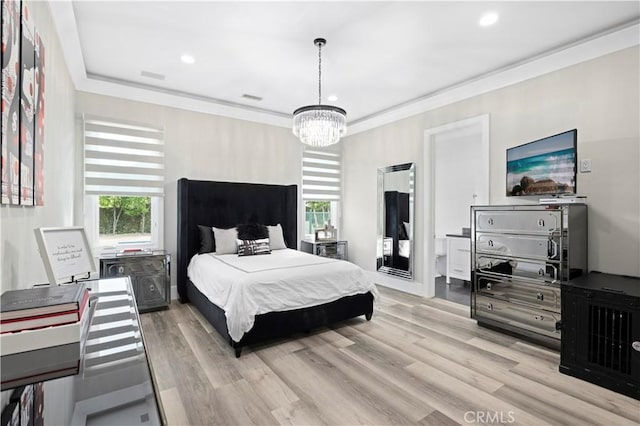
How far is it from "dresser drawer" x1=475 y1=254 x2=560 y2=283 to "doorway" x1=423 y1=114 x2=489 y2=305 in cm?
112

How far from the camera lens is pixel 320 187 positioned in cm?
573

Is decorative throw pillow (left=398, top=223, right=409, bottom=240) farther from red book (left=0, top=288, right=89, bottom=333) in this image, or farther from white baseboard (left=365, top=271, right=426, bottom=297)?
red book (left=0, top=288, right=89, bottom=333)

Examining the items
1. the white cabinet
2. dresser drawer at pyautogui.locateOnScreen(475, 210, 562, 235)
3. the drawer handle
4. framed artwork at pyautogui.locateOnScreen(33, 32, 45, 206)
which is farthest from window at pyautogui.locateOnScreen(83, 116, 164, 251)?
the white cabinet

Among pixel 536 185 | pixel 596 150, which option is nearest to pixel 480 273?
pixel 536 185

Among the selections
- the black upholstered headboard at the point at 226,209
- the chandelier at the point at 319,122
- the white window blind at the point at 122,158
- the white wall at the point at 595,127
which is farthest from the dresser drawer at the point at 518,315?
the white window blind at the point at 122,158

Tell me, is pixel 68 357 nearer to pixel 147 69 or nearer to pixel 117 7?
pixel 117 7

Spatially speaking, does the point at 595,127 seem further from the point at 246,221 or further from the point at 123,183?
the point at 123,183

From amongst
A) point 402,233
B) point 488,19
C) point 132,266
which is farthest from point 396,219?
point 132,266

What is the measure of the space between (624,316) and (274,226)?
3890mm

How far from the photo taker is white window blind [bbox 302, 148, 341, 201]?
5.59 metres

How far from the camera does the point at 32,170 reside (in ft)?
5.51

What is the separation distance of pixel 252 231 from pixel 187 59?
7.27 feet

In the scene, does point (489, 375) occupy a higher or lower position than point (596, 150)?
lower
